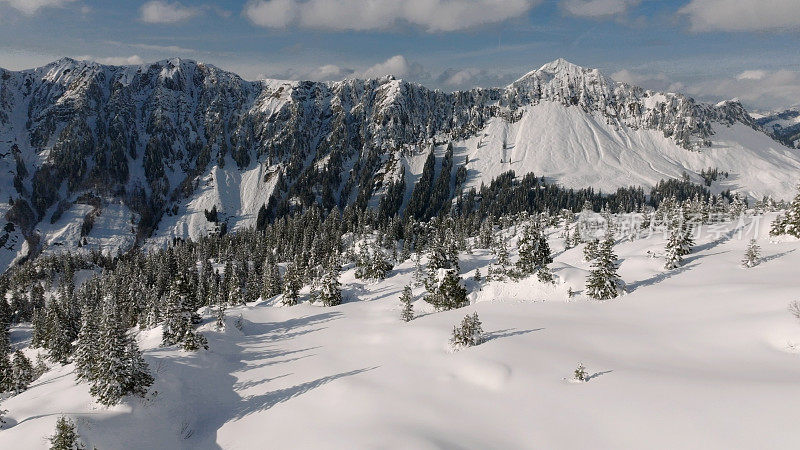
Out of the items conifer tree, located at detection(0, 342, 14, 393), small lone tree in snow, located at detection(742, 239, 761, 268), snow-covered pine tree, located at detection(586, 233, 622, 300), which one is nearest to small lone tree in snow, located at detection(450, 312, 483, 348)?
snow-covered pine tree, located at detection(586, 233, 622, 300)

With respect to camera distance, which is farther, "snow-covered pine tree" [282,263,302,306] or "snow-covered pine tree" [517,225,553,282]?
"snow-covered pine tree" [282,263,302,306]

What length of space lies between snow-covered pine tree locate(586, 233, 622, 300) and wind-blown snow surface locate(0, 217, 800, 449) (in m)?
2.10

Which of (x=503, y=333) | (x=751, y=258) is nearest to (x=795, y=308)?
(x=503, y=333)

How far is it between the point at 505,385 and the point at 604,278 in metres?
31.1

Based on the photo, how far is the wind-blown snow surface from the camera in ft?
65.5

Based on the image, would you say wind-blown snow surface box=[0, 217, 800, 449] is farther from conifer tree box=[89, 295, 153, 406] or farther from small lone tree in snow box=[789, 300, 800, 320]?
conifer tree box=[89, 295, 153, 406]

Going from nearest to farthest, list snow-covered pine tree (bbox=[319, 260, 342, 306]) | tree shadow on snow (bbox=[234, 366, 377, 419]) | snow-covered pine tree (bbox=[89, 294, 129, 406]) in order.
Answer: snow-covered pine tree (bbox=[89, 294, 129, 406]) < tree shadow on snow (bbox=[234, 366, 377, 419]) < snow-covered pine tree (bbox=[319, 260, 342, 306])

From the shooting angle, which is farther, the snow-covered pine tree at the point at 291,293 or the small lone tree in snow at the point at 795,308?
the snow-covered pine tree at the point at 291,293

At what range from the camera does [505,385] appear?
2588 cm

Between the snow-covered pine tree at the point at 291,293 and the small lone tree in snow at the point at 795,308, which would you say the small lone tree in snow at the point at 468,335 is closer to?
the small lone tree in snow at the point at 795,308

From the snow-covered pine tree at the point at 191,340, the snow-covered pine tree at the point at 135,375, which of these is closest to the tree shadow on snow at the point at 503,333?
the snow-covered pine tree at the point at 135,375

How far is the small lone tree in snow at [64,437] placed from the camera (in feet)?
67.8

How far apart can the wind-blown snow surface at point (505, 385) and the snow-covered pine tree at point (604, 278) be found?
210 centimetres

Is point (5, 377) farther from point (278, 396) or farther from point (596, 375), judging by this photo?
point (596, 375)
